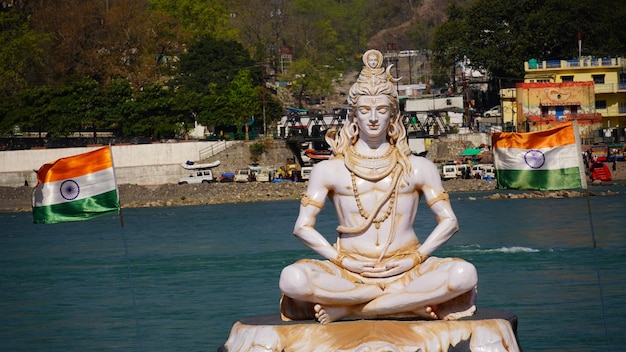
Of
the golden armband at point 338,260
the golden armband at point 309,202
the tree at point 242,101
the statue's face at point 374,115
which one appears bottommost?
the tree at point 242,101

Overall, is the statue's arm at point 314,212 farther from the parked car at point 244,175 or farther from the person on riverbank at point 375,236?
the parked car at point 244,175

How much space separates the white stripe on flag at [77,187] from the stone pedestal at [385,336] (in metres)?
3.08

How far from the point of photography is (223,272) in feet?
125

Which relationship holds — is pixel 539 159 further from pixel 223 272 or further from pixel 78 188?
pixel 223 272

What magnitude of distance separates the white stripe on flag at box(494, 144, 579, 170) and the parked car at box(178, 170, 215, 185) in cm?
5147

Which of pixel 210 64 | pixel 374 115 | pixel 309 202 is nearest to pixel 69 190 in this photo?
pixel 309 202

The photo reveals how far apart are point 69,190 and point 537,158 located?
4.66 m

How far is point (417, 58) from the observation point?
125688mm

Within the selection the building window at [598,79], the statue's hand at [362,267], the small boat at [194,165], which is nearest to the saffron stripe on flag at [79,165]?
the statue's hand at [362,267]

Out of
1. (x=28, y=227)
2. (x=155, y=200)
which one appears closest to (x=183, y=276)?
(x=28, y=227)

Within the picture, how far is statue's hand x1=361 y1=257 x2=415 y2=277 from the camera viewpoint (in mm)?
15203

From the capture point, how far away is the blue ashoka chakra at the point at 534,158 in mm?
17734

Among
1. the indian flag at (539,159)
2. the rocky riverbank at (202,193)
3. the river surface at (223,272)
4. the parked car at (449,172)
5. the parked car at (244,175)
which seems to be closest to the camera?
the indian flag at (539,159)

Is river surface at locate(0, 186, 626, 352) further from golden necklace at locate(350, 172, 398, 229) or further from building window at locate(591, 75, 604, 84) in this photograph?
building window at locate(591, 75, 604, 84)
